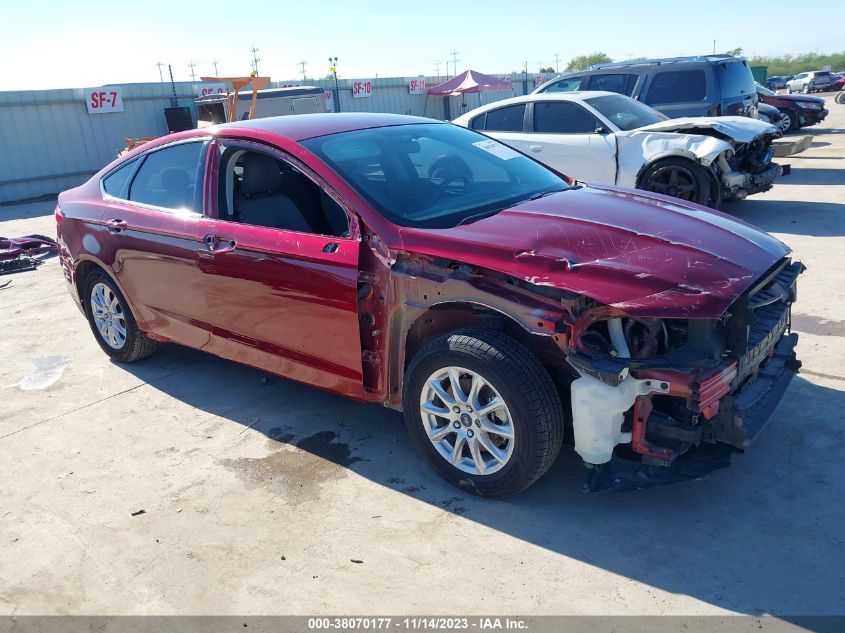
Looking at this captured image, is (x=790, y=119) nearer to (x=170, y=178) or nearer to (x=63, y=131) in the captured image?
(x=170, y=178)

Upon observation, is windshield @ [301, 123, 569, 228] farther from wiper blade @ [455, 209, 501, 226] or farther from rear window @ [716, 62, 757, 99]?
rear window @ [716, 62, 757, 99]

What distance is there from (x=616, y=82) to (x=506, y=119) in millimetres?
3090

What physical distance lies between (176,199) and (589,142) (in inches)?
220

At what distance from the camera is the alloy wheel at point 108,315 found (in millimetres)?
5254

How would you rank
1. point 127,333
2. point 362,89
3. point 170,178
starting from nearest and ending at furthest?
point 170,178 < point 127,333 < point 362,89

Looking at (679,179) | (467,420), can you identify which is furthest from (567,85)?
(467,420)

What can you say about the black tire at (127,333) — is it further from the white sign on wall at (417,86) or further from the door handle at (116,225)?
the white sign on wall at (417,86)

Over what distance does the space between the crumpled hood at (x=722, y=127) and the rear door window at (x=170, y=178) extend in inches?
231

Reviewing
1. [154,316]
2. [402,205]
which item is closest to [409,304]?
[402,205]

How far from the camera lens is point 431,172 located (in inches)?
161

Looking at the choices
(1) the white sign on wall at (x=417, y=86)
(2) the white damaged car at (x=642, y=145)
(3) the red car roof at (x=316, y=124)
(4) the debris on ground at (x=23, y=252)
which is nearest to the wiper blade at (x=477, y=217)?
(3) the red car roof at (x=316, y=124)

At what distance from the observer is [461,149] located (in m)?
4.45

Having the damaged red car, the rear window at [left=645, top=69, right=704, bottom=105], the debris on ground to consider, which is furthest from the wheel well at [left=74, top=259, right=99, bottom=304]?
the rear window at [left=645, top=69, right=704, bottom=105]

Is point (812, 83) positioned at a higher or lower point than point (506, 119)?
lower
